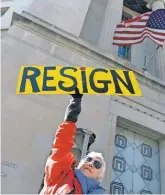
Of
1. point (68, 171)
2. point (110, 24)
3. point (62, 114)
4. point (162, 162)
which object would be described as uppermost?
point (110, 24)

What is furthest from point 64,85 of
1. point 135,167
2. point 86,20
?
point 86,20

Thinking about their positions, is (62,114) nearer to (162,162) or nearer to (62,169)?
(162,162)

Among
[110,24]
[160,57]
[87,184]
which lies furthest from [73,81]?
[160,57]

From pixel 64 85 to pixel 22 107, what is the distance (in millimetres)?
2570

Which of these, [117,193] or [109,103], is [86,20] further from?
[117,193]

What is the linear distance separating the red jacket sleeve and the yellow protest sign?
25.6 inches

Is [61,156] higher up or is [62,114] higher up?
[62,114]

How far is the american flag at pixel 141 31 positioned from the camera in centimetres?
847

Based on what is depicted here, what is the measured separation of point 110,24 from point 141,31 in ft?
6.35

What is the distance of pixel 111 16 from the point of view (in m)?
10.6

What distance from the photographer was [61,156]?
2.85 meters

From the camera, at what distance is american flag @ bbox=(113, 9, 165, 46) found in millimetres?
8469

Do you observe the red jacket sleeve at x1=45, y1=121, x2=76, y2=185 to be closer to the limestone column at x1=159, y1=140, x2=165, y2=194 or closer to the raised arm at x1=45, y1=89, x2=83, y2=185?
the raised arm at x1=45, y1=89, x2=83, y2=185

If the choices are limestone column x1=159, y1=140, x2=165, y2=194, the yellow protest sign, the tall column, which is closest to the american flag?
the tall column
